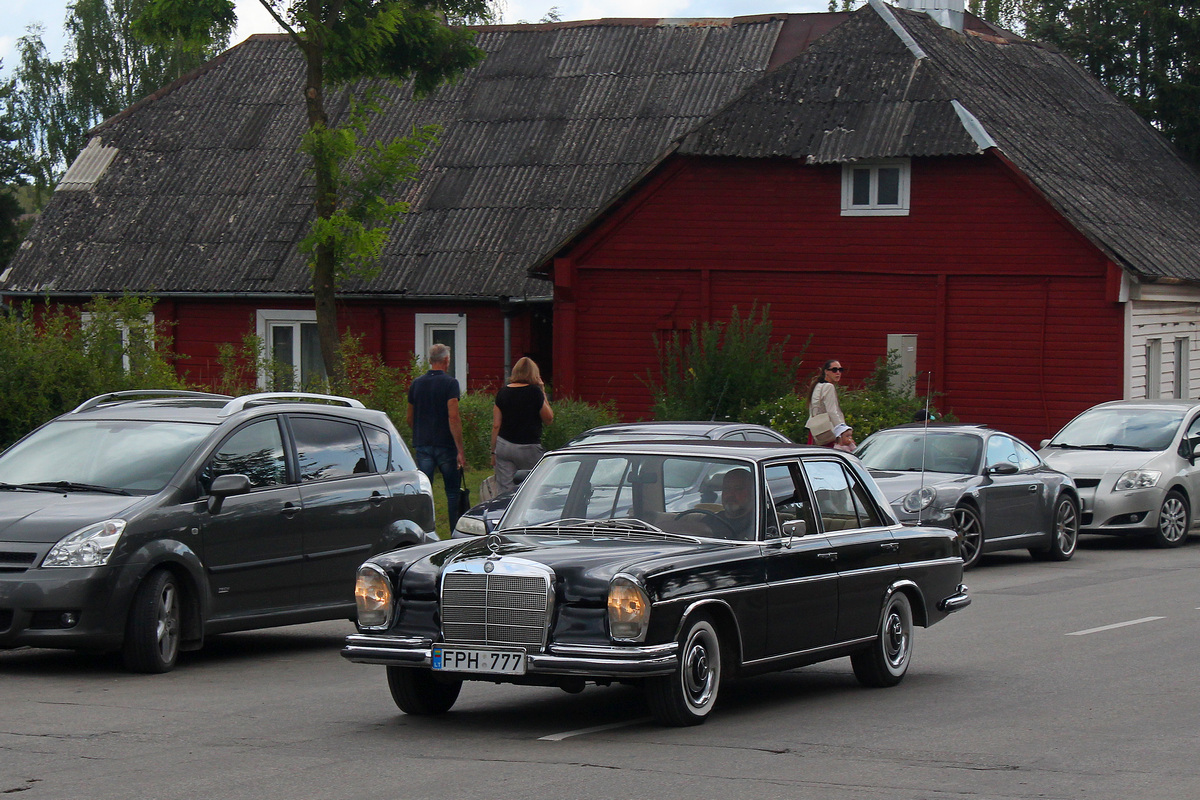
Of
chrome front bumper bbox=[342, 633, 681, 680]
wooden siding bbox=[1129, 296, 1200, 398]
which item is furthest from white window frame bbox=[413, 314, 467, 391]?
chrome front bumper bbox=[342, 633, 681, 680]

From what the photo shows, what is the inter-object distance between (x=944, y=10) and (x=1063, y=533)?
19.4 meters

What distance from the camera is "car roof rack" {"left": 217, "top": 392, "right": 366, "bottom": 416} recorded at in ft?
36.8

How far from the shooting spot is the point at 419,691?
8.62 m

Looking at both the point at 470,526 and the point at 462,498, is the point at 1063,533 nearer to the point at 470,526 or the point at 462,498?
the point at 462,498

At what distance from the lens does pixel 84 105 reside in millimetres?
57281

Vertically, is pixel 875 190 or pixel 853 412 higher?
pixel 875 190

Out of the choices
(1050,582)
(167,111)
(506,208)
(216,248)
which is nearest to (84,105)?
(167,111)

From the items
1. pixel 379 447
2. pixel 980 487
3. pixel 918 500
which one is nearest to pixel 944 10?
pixel 980 487

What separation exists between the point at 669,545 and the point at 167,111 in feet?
107

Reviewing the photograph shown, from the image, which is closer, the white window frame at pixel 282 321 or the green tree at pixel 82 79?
the white window frame at pixel 282 321

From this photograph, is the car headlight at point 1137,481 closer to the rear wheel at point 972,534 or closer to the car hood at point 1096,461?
the car hood at point 1096,461

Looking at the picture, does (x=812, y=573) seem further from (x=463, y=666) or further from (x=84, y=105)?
(x=84, y=105)

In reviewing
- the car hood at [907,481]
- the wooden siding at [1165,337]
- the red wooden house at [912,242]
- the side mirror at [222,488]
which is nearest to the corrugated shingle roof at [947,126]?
the red wooden house at [912,242]

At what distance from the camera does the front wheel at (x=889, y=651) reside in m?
9.64
